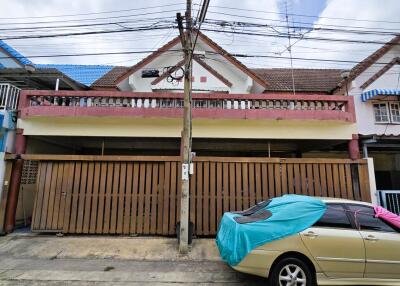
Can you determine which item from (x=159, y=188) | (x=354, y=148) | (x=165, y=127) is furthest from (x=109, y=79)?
(x=354, y=148)

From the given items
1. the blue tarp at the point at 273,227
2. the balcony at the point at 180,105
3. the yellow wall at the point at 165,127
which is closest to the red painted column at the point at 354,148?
the yellow wall at the point at 165,127

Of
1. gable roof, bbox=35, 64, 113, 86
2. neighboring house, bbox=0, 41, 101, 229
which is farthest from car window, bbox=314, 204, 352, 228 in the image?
gable roof, bbox=35, 64, 113, 86

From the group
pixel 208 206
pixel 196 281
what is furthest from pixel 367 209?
pixel 208 206

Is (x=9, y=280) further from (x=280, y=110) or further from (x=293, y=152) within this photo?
(x=293, y=152)

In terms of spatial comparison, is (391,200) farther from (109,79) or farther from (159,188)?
(109,79)

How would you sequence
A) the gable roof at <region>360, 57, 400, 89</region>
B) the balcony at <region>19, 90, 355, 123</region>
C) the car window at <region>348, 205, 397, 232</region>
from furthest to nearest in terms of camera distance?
the gable roof at <region>360, 57, 400, 89</region> < the balcony at <region>19, 90, 355, 123</region> < the car window at <region>348, 205, 397, 232</region>

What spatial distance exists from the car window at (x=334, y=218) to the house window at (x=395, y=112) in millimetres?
7625

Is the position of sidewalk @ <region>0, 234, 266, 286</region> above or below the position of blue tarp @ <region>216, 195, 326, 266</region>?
below

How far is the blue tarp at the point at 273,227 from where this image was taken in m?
4.06

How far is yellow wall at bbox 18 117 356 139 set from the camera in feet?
26.1

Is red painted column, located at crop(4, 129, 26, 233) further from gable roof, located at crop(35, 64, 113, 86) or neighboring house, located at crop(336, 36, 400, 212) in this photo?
neighboring house, located at crop(336, 36, 400, 212)

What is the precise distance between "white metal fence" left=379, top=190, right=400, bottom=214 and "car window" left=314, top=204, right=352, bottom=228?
14.4ft

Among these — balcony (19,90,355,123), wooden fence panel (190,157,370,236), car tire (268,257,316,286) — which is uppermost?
balcony (19,90,355,123)

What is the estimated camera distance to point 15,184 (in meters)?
7.69
